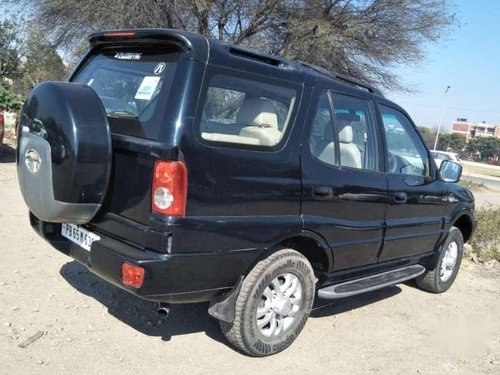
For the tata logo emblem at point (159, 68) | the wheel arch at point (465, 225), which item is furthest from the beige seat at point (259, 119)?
the wheel arch at point (465, 225)

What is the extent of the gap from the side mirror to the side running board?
932 mm

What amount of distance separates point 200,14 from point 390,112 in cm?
1116

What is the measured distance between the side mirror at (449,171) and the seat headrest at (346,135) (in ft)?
5.13

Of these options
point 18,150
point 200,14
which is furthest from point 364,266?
point 200,14

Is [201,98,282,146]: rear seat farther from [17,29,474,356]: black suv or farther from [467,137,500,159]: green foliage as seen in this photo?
[467,137,500,159]: green foliage

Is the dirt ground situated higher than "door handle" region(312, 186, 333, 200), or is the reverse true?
"door handle" region(312, 186, 333, 200)

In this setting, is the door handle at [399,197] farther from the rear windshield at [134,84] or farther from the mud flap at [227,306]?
the rear windshield at [134,84]

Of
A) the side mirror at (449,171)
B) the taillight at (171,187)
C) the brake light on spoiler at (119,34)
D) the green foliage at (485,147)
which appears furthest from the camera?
the green foliage at (485,147)

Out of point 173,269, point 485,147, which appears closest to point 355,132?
point 173,269

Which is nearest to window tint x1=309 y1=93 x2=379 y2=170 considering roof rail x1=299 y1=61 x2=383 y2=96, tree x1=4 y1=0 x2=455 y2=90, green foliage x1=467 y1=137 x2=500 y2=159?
roof rail x1=299 y1=61 x2=383 y2=96

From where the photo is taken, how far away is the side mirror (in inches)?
216

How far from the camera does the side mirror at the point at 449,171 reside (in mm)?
5492

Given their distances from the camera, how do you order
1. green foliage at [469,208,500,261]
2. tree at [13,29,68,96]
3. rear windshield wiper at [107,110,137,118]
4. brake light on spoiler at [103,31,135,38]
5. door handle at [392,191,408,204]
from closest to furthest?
1. rear windshield wiper at [107,110,137,118]
2. brake light on spoiler at [103,31,135,38]
3. door handle at [392,191,408,204]
4. green foliage at [469,208,500,261]
5. tree at [13,29,68,96]

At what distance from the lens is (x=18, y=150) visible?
369 centimetres
